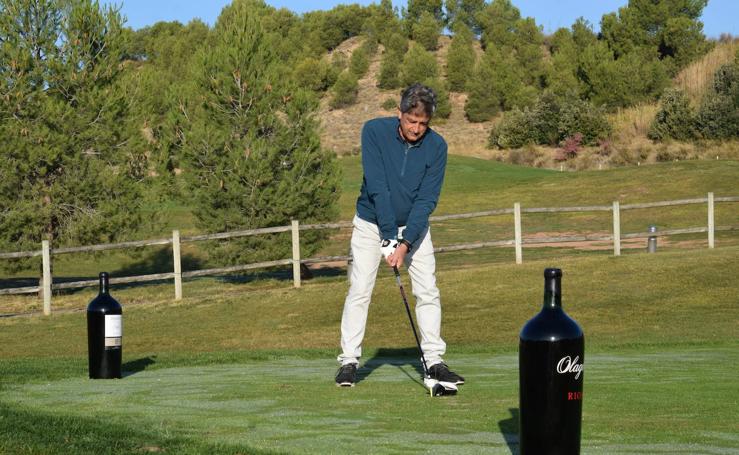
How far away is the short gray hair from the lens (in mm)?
7180

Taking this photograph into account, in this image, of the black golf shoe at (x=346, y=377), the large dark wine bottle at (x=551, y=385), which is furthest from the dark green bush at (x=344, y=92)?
the large dark wine bottle at (x=551, y=385)

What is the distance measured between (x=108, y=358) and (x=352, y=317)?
2002mm

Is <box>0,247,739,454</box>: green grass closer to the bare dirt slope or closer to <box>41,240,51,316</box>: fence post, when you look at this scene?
<box>41,240,51,316</box>: fence post

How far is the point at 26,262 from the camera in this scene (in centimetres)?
2883

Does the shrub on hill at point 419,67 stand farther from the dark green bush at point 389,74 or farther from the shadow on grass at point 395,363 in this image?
the shadow on grass at point 395,363

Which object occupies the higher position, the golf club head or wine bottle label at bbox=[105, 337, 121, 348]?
wine bottle label at bbox=[105, 337, 121, 348]

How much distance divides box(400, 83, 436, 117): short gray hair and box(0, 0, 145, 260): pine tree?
74.4ft

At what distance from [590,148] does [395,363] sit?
72013 mm

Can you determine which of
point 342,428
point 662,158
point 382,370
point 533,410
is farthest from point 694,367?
point 662,158

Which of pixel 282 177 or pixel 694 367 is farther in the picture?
pixel 282 177

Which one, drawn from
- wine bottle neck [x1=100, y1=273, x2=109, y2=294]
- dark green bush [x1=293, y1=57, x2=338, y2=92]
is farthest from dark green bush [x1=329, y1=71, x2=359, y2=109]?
wine bottle neck [x1=100, y1=273, x2=109, y2=294]

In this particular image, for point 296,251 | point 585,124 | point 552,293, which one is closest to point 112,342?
point 552,293

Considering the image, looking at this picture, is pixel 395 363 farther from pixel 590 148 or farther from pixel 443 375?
pixel 590 148

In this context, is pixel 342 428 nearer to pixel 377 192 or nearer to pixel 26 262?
pixel 377 192
